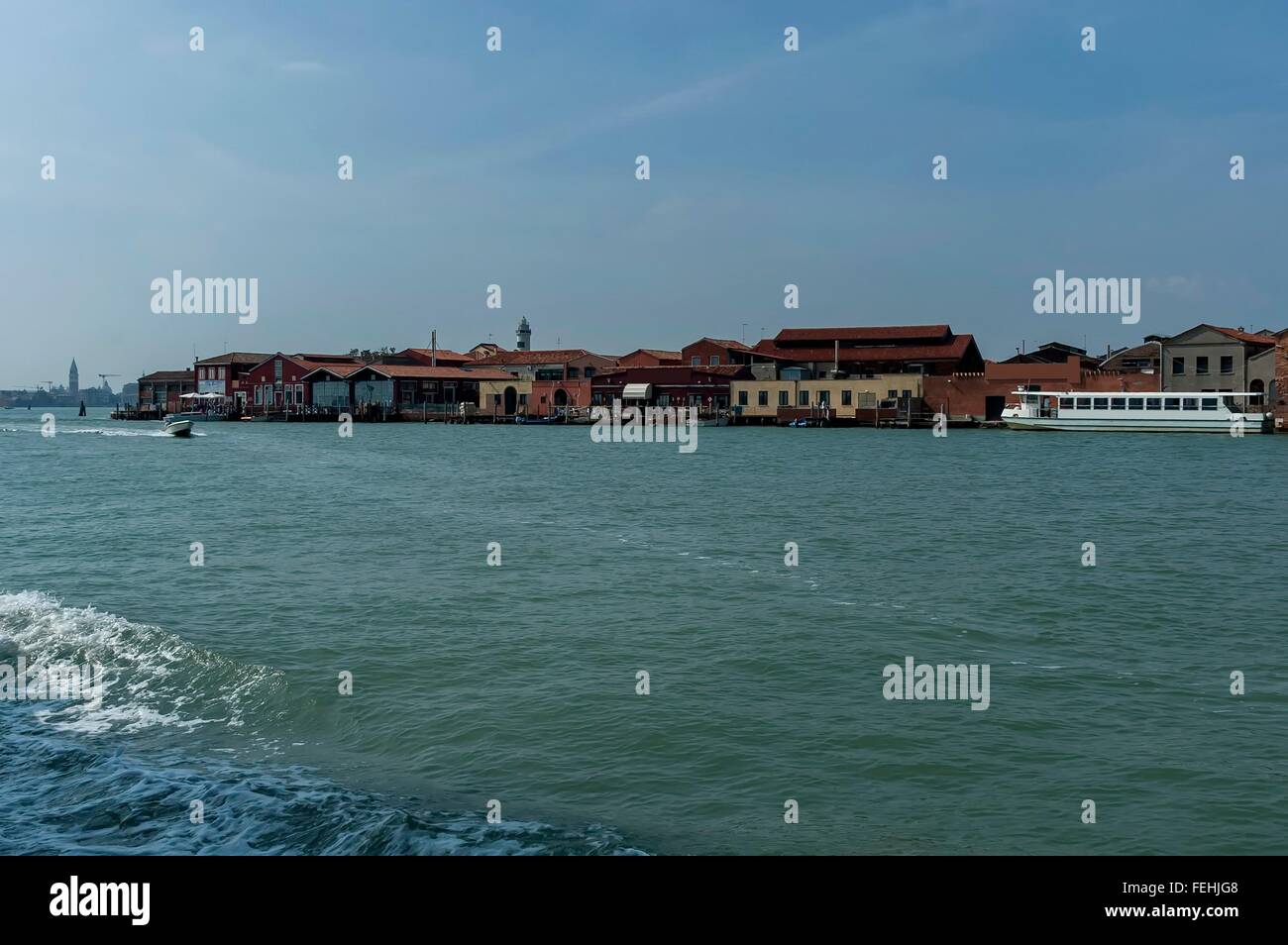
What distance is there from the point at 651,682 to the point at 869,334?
8527 cm

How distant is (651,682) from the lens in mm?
10930

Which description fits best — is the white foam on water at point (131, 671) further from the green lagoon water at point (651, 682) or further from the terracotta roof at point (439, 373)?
the terracotta roof at point (439, 373)

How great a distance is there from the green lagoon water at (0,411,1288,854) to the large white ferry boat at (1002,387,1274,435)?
153 ft

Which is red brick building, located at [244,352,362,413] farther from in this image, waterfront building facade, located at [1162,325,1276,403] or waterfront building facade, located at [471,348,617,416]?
waterfront building facade, located at [1162,325,1276,403]

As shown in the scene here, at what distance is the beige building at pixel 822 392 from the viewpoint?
84062mm

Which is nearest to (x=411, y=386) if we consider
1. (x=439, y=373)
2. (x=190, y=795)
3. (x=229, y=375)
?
(x=439, y=373)

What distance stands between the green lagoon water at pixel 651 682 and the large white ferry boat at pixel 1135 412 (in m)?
46.6

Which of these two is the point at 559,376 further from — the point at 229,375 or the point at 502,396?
the point at 229,375

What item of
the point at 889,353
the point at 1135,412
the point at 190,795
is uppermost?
the point at 889,353

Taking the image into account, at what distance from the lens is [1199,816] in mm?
7473

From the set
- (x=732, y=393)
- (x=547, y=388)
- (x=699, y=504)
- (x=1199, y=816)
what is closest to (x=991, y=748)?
(x=1199, y=816)
